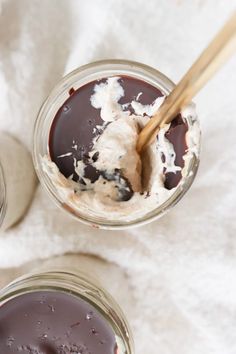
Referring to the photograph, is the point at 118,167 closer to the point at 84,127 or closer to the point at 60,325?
the point at 84,127

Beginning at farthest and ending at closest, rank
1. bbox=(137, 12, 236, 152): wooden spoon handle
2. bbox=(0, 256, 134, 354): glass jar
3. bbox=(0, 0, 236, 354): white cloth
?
bbox=(0, 0, 236, 354): white cloth
bbox=(0, 256, 134, 354): glass jar
bbox=(137, 12, 236, 152): wooden spoon handle

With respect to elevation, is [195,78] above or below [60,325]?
above

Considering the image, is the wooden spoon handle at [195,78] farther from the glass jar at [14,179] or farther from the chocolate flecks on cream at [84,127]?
the glass jar at [14,179]

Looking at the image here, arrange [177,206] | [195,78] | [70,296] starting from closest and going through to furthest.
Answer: [195,78] < [70,296] < [177,206]

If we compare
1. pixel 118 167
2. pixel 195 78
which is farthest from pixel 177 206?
pixel 195 78

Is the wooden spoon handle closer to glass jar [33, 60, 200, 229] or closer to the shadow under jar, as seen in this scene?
glass jar [33, 60, 200, 229]

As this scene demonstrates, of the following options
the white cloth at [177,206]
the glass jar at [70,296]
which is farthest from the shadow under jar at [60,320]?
the white cloth at [177,206]

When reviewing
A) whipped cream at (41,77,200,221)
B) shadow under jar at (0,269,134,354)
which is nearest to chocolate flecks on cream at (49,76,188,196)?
whipped cream at (41,77,200,221)
